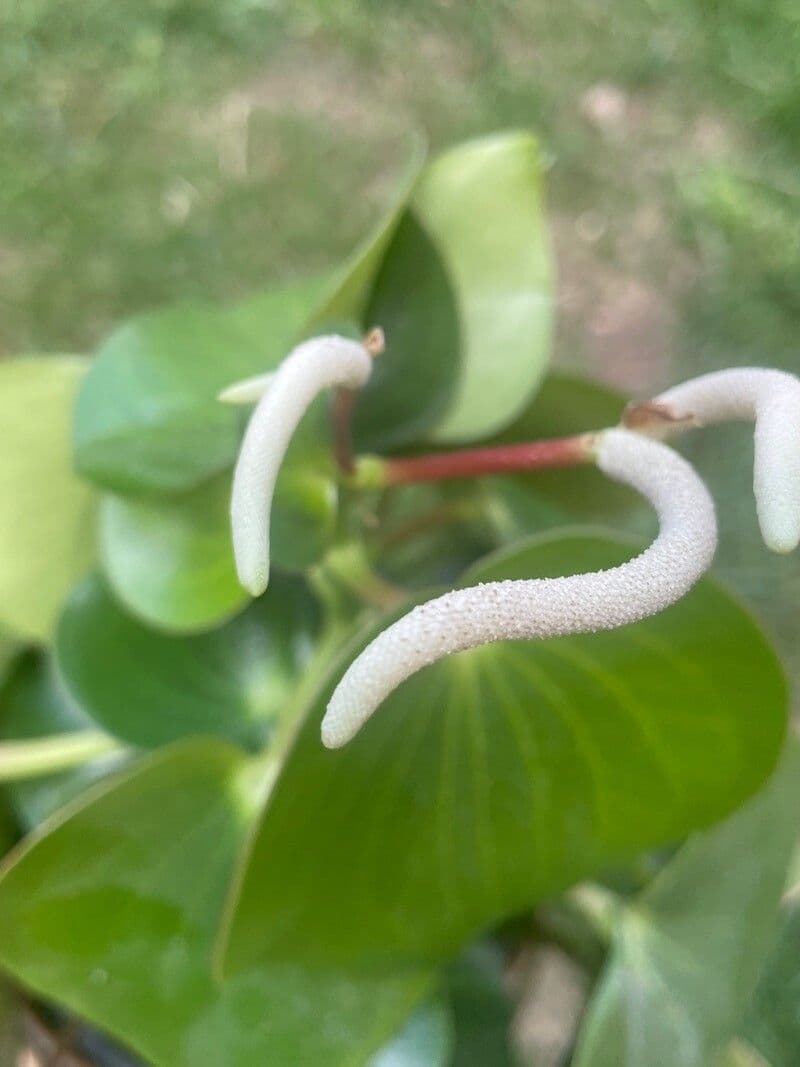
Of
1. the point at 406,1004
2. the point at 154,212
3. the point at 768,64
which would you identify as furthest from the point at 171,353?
the point at 768,64

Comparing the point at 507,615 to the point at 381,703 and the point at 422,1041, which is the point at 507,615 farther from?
the point at 422,1041

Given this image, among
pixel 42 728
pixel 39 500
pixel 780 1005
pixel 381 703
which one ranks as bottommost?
pixel 780 1005

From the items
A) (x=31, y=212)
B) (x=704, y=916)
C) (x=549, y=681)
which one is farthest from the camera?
(x=31, y=212)

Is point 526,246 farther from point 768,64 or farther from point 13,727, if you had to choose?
point 768,64

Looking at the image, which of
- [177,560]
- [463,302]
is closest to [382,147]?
[463,302]

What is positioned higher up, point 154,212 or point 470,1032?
point 154,212

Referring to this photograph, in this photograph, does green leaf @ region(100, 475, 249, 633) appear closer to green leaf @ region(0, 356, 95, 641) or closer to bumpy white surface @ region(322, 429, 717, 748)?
green leaf @ region(0, 356, 95, 641)
